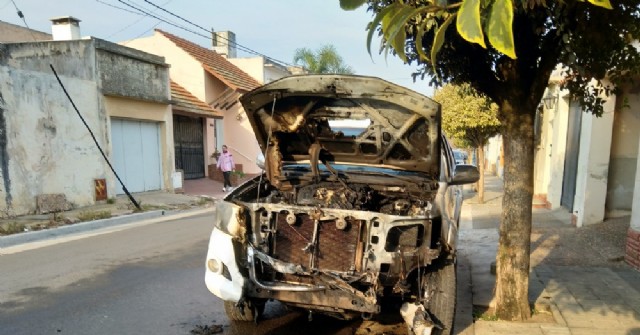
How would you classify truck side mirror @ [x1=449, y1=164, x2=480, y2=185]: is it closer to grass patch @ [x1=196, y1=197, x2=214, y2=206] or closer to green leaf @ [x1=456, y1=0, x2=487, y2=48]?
green leaf @ [x1=456, y1=0, x2=487, y2=48]

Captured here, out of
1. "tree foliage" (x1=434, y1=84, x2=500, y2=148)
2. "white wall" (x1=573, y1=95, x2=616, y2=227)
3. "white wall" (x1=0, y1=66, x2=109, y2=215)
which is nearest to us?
"white wall" (x1=573, y1=95, x2=616, y2=227)

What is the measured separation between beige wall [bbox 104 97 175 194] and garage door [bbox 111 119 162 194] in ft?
0.59

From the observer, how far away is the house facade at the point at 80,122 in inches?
389

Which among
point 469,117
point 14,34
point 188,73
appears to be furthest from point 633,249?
point 14,34

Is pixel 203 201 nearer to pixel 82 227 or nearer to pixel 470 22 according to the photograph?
pixel 82 227

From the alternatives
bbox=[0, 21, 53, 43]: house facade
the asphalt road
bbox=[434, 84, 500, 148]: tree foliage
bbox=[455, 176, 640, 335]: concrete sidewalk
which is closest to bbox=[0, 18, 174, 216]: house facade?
the asphalt road

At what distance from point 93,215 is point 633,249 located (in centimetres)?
1049

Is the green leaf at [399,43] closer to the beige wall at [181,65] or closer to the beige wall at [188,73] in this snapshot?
the beige wall at [188,73]

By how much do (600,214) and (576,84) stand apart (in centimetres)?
449

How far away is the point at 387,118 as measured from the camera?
4152mm

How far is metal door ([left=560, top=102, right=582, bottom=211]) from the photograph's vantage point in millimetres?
9852

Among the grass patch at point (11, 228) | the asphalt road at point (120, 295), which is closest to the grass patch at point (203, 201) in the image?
the grass patch at point (11, 228)

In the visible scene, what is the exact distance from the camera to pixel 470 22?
1100mm

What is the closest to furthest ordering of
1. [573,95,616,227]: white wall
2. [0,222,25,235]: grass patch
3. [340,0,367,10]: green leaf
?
[340,0,367,10]: green leaf
[573,95,616,227]: white wall
[0,222,25,235]: grass patch
